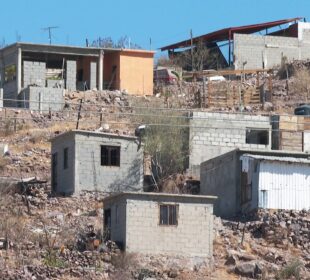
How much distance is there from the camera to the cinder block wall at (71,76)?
6531 cm

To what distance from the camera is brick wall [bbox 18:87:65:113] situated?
204 ft

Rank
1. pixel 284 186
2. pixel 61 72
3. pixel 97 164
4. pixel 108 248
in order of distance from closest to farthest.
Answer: pixel 108 248
pixel 284 186
pixel 97 164
pixel 61 72

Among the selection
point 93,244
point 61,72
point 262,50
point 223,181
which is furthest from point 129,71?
point 93,244

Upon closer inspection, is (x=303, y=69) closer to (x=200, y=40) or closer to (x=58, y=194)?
(x=200, y=40)

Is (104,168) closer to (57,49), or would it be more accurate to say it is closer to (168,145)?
(168,145)

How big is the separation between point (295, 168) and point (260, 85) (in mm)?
22303

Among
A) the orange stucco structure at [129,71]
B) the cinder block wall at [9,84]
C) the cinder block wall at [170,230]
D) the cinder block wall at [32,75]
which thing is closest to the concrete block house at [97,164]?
the cinder block wall at [170,230]

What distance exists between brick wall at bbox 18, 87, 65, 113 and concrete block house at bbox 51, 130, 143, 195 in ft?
38.4

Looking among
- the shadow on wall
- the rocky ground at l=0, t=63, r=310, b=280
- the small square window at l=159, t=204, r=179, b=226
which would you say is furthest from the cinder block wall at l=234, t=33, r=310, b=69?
the small square window at l=159, t=204, r=179, b=226

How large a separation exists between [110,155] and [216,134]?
5988 mm

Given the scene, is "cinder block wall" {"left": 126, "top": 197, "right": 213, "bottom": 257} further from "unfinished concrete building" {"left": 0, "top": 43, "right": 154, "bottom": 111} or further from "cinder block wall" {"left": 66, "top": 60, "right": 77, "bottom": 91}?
"cinder block wall" {"left": 66, "top": 60, "right": 77, "bottom": 91}

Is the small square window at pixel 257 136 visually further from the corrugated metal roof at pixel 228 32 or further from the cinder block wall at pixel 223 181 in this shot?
the corrugated metal roof at pixel 228 32

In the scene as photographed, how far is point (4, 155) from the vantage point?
177 feet

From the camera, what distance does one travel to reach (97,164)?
4928cm
